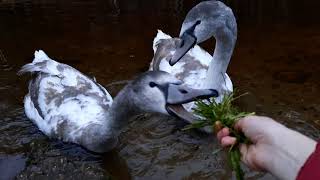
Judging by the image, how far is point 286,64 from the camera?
7.84 metres

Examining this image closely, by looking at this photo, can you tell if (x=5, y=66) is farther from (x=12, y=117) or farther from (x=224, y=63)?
(x=224, y=63)

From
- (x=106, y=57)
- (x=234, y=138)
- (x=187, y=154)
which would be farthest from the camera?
(x=106, y=57)

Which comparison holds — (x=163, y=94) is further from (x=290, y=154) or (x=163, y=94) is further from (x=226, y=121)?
(x=290, y=154)

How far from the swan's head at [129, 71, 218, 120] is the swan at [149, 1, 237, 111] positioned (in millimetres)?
817

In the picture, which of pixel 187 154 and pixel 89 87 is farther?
pixel 89 87

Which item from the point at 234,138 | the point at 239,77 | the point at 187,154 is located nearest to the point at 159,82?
the point at 187,154

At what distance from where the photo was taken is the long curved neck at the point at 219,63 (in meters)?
5.95

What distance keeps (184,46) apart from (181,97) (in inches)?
49.1

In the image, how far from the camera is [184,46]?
550cm

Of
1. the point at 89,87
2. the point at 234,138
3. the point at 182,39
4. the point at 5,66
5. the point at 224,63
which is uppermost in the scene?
the point at 234,138

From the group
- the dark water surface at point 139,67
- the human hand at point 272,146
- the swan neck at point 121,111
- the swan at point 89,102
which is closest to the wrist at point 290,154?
the human hand at point 272,146

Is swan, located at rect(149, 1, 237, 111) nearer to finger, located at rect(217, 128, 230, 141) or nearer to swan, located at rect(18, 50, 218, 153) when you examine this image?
swan, located at rect(18, 50, 218, 153)

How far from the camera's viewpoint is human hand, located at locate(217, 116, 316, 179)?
92.3 inches

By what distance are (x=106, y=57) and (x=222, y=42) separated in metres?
2.72
